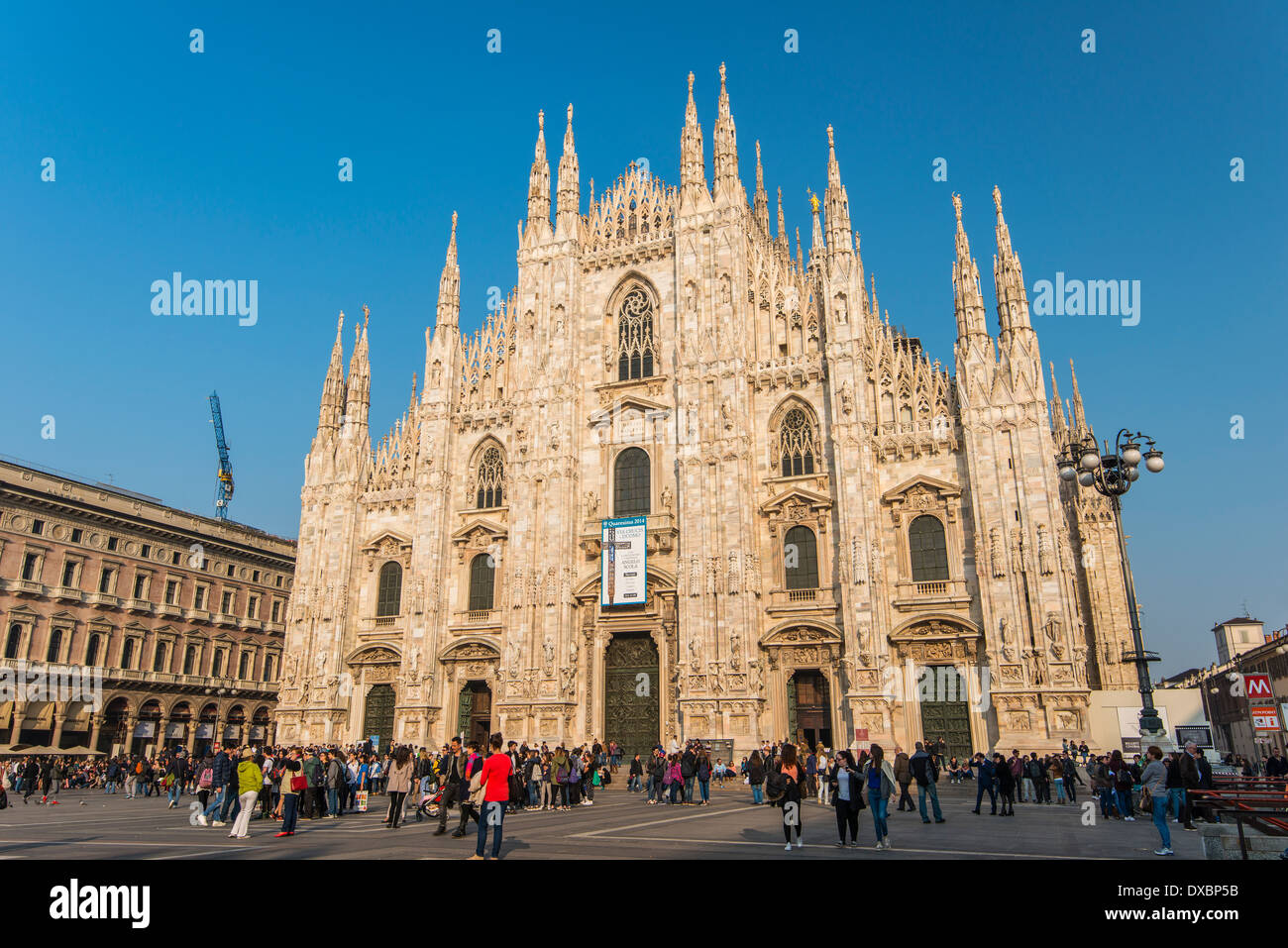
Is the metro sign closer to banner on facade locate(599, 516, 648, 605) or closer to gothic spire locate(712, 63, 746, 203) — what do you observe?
banner on facade locate(599, 516, 648, 605)

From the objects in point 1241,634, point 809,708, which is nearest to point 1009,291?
point 809,708

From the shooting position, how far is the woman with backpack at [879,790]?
13193mm

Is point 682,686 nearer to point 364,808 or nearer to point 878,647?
point 878,647

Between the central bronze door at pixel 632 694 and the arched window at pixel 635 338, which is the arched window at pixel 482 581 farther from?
the arched window at pixel 635 338

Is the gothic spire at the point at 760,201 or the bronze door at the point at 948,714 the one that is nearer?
the bronze door at the point at 948,714

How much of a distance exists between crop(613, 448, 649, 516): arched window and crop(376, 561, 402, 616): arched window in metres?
10.8

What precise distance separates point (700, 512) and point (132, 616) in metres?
33.9

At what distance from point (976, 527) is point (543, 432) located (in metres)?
17.7

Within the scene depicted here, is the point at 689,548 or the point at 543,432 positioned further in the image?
the point at 543,432

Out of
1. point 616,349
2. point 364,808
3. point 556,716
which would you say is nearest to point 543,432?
point 616,349

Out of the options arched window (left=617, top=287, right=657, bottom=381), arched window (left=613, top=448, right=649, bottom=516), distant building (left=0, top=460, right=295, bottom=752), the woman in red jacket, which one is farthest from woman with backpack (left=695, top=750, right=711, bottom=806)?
distant building (left=0, top=460, right=295, bottom=752)

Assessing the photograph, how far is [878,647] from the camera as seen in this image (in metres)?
31.3

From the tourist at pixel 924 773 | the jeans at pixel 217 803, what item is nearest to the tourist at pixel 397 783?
the jeans at pixel 217 803

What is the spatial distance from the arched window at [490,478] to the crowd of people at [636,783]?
12.9 meters
